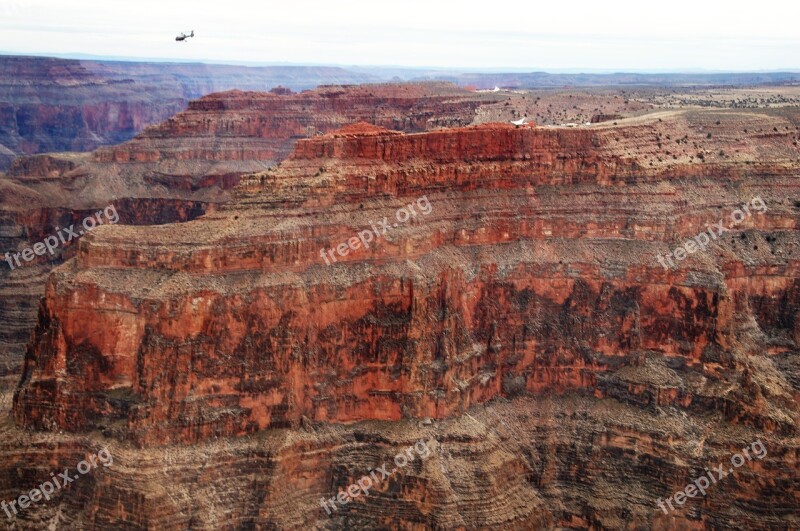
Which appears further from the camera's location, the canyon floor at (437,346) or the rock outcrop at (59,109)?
the rock outcrop at (59,109)

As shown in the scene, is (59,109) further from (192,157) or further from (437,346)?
(437,346)

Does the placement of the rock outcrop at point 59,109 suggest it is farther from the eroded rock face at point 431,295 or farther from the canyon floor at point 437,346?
the eroded rock face at point 431,295

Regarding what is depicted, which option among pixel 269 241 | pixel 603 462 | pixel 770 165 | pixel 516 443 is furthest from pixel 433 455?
pixel 770 165

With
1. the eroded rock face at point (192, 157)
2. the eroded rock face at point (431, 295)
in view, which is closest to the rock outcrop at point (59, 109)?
the eroded rock face at point (192, 157)

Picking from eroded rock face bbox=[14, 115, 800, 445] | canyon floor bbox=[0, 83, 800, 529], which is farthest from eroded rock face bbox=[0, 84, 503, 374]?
eroded rock face bbox=[14, 115, 800, 445]

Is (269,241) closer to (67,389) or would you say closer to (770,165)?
(67,389)

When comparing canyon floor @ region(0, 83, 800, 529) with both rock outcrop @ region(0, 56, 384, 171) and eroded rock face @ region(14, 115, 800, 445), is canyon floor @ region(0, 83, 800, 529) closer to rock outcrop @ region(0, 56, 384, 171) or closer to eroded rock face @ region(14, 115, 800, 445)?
eroded rock face @ region(14, 115, 800, 445)
